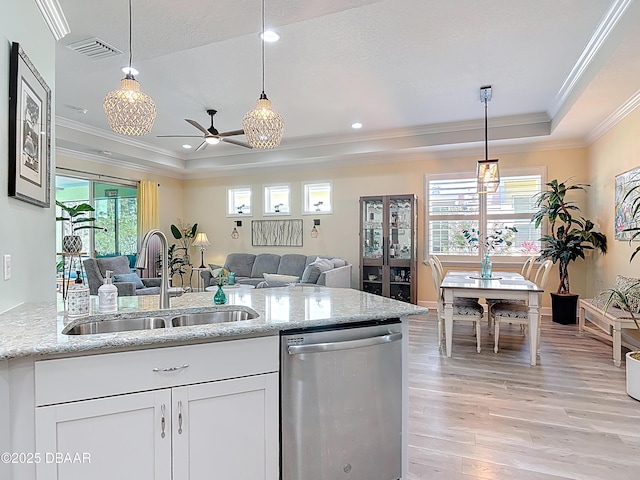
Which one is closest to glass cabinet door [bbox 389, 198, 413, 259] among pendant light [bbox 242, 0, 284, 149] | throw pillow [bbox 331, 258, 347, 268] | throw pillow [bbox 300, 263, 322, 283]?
throw pillow [bbox 331, 258, 347, 268]

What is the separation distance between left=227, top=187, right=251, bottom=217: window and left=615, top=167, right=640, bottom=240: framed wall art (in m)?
6.13

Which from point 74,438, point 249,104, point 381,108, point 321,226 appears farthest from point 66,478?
point 321,226

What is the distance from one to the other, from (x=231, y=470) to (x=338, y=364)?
611 mm

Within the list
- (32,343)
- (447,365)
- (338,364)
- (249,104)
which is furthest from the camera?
(249,104)

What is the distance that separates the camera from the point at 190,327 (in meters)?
1.53

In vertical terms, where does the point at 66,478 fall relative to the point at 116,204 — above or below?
below

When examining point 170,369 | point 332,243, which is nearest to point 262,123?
point 170,369

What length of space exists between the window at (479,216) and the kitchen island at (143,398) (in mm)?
5016

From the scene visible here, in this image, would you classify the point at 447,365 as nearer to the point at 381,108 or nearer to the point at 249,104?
the point at 381,108

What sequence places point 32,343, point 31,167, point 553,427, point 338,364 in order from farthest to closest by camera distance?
1. point 553,427
2. point 31,167
3. point 338,364
4. point 32,343

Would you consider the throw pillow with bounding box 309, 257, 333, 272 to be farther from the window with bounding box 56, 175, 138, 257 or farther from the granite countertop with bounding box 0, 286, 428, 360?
the window with bounding box 56, 175, 138, 257

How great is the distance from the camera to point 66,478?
1.30 metres

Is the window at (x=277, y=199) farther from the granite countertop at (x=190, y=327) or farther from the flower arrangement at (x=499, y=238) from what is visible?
the granite countertop at (x=190, y=327)

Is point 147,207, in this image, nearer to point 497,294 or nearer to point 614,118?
point 497,294
